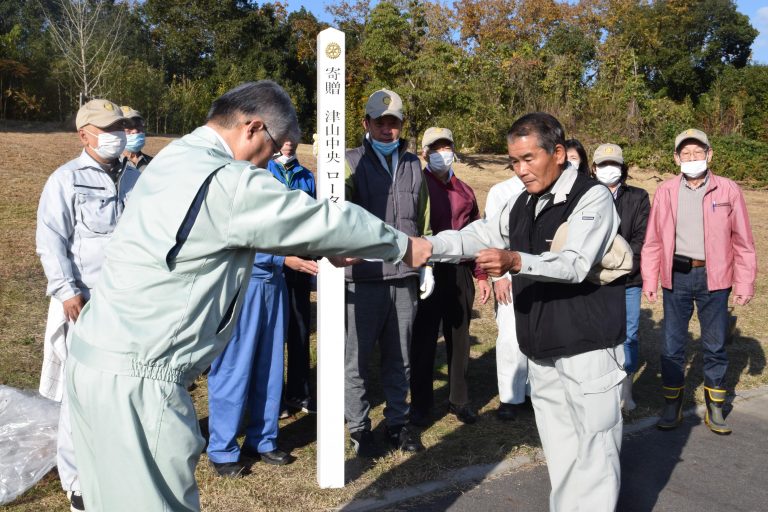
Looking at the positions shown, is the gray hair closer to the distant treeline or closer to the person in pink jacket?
the person in pink jacket

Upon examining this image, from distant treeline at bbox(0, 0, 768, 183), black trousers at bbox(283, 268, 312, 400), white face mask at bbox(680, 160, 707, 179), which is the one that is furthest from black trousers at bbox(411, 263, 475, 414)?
distant treeline at bbox(0, 0, 768, 183)

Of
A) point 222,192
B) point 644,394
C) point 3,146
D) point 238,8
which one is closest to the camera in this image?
point 222,192

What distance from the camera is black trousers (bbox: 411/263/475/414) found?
613 centimetres

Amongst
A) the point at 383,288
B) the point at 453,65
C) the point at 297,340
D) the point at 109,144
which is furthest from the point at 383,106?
the point at 453,65

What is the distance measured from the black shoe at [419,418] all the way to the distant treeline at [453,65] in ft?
60.4

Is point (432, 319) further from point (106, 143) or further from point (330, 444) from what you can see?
point (106, 143)

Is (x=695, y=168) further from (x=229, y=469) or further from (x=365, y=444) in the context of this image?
(x=229, y=469)

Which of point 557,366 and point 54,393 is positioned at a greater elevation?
point 557,366

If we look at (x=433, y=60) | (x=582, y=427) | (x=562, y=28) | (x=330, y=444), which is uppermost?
(x=562, y=28)

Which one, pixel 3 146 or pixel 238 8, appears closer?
pixel 3 146

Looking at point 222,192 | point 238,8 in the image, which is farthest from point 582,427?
point 238,8

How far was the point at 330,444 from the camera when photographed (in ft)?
15.4

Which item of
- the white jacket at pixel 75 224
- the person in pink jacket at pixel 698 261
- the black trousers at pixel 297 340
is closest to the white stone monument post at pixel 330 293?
the white jacket at pixel 75 224

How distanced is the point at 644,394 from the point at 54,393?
487 centimetres
